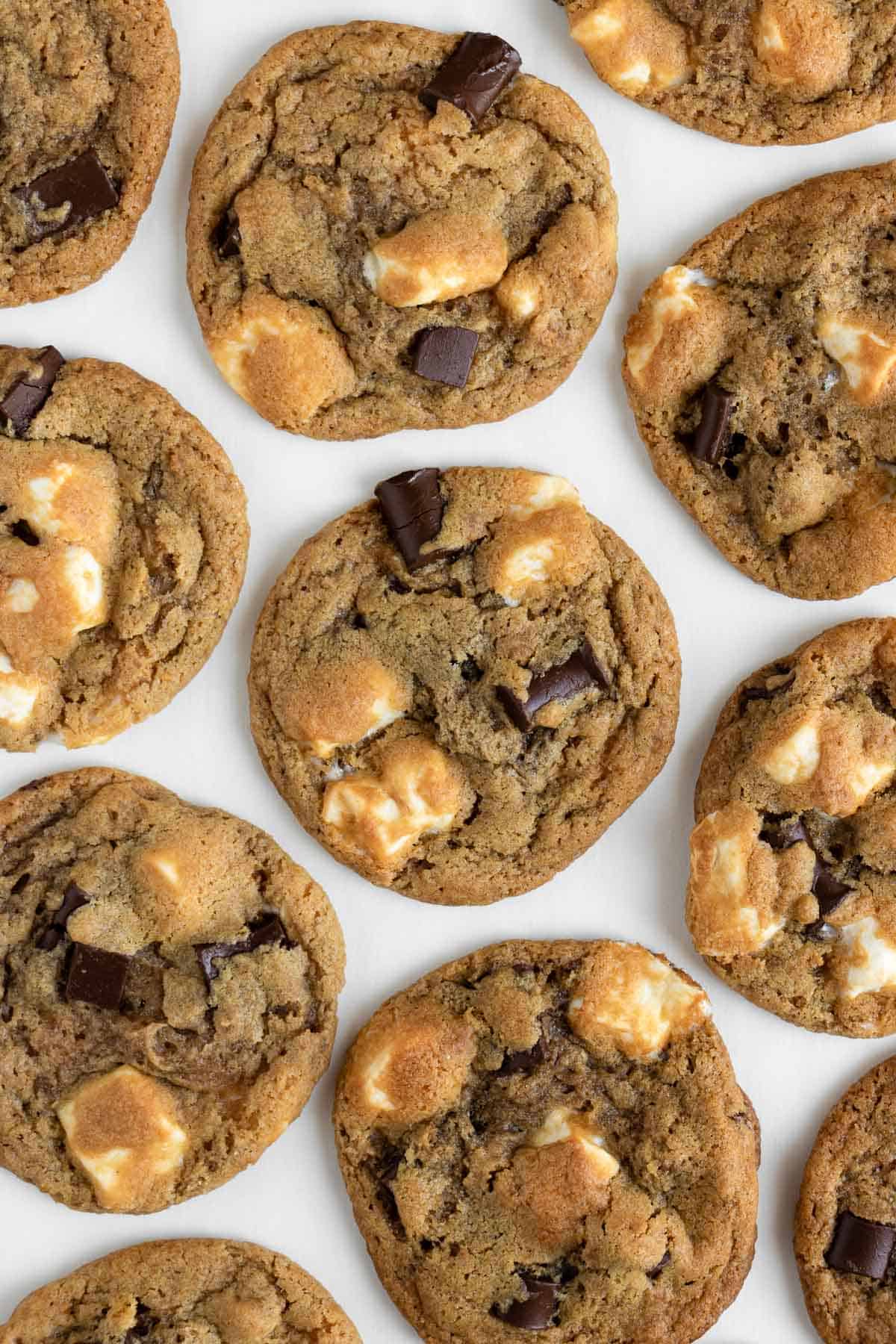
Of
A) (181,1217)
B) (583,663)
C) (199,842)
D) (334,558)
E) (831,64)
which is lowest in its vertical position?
(181,1217)

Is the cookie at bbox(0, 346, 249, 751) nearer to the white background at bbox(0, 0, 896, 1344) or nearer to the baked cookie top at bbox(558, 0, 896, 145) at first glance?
the white background at bbox(0, 0, 896, 1344)

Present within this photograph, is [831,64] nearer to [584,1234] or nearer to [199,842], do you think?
[199,842]

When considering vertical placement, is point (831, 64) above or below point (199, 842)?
above

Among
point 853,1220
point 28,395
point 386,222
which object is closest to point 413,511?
point 386,222

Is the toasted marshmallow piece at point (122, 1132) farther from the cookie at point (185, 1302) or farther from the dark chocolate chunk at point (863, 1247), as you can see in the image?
the dark chocolate chunk at point (863, 1247)

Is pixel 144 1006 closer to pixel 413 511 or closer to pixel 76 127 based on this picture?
pixel 413 511

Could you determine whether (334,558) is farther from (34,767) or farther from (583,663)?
(34,767)

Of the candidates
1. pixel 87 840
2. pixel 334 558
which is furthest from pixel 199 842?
pixel 334 558

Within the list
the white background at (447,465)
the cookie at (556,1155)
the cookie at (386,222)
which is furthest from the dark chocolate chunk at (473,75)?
the cookie at (556,1155)
